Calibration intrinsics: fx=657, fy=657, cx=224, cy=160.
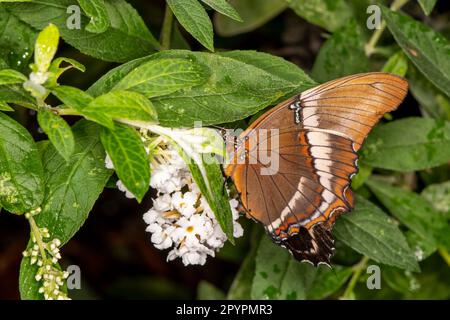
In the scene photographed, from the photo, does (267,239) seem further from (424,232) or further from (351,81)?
(351,81)

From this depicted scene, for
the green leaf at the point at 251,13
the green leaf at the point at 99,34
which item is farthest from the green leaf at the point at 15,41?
the green leaf at the point at 251,13

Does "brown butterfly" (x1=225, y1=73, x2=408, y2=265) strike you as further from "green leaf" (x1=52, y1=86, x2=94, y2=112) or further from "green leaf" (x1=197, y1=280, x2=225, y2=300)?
"green leaf" (x1=197, y1=280, x2=225, y2=300)

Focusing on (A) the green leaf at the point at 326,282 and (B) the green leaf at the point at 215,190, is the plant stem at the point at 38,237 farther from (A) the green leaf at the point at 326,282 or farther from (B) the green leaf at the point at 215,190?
(A) the green leaf at the point at 326,282

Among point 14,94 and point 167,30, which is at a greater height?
point 167,30

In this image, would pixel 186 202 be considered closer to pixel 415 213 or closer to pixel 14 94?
pixel 14 94

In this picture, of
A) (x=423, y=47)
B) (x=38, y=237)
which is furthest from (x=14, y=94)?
(x=423, y=47)

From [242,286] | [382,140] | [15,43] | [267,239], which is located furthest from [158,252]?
[15,43]
